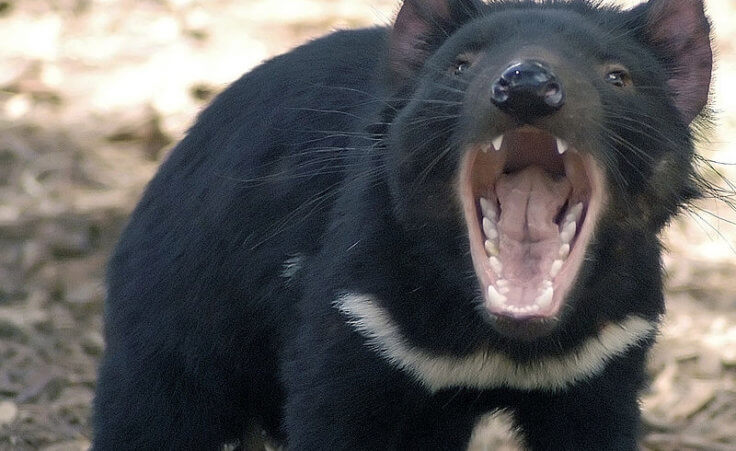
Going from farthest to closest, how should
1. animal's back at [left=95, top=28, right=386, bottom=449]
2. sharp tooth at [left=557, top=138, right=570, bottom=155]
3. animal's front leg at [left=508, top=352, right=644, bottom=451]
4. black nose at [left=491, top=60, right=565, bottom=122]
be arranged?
animal's back at [left=95, top=28, right=386, bottom=449] < animal's front leg at [left=508, top=352, right=644, bottom=451] < sharp tooth at [left=557, top=138, right=570, bottom=155] < black nose at [left=491, top=60, right=565, bottom=122]

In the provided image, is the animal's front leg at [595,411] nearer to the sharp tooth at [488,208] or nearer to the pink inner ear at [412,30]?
the sharp tooth at [488,208]

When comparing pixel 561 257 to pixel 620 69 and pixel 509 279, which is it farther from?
pixel 620 69

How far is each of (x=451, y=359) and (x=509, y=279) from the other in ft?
0.99

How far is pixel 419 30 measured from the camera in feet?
10.8

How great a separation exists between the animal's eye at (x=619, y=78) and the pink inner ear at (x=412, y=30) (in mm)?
480

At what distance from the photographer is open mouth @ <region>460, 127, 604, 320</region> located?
2.97 m

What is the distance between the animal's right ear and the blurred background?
4.32ft

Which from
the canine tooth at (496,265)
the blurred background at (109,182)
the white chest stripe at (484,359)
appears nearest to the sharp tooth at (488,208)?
the canine tooth at (496,265)

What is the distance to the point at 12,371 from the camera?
4.94 meters

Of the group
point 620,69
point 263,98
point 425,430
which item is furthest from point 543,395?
point 263,98

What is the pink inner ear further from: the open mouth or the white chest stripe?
the white chest stripe

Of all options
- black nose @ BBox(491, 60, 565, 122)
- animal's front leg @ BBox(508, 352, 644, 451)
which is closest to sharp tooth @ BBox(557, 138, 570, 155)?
black nose @ BBox(491, 60, 565, 122)

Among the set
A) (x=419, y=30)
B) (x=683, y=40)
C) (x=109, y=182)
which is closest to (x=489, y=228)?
(x=419, y=30)

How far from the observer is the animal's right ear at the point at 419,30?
3268mm
